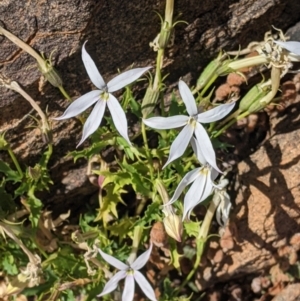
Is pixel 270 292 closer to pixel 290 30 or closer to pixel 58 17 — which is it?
pixel 290 30

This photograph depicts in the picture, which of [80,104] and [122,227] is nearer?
[80,104]

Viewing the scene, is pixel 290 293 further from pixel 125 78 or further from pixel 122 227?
pixel 125 78

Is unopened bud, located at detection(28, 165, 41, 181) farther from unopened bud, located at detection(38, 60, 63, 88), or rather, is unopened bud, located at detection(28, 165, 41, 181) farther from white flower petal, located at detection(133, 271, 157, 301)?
white flower petal, located at detection(133, 271, 157, 301)

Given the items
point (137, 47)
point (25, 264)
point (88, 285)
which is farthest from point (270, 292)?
point (137, 47)

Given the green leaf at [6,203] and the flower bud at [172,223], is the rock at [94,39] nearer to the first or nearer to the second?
the green leaf at [6,203]

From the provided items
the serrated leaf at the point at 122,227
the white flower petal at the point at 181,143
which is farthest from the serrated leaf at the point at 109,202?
the white flower petal at the point at 181,143

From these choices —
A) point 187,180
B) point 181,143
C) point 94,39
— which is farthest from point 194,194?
point 94,39
